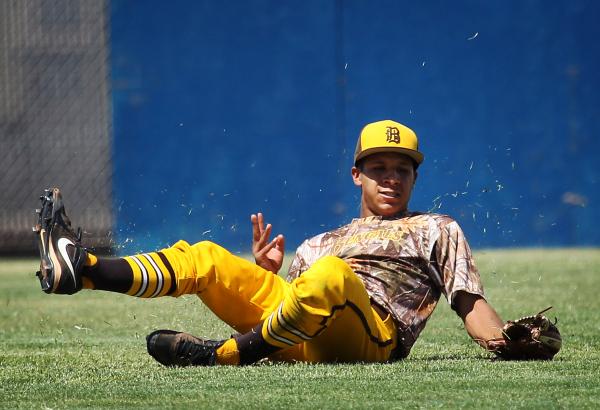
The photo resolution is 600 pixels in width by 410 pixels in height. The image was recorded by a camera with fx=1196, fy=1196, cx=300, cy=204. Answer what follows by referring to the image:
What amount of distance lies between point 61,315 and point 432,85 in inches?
182

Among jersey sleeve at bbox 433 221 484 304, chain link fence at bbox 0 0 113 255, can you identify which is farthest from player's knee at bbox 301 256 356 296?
chain link fence at bbox 0 0 113 255

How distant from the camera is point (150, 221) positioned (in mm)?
8484

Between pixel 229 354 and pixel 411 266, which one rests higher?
pixel 411 266

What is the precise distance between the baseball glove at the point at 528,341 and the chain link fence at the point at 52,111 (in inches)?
279

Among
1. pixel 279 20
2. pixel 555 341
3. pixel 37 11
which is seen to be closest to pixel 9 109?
pixel 37 11

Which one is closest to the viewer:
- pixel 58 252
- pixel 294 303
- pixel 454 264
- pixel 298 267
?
pixel 294 303

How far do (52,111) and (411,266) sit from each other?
7801 millimetres

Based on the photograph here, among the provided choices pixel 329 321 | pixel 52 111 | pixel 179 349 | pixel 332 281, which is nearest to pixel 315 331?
pixel 329 321

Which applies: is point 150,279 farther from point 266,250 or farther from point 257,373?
point 266,250

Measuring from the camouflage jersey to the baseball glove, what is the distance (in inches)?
6.8

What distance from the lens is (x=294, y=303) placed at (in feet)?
11.5

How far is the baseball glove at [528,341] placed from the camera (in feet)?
12.5

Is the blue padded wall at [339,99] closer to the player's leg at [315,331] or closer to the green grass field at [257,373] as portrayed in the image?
the green grass field at [257,373]

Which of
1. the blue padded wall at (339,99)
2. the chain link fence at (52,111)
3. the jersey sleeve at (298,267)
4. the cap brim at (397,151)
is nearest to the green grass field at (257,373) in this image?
the jersey sleeve at (298,267)
